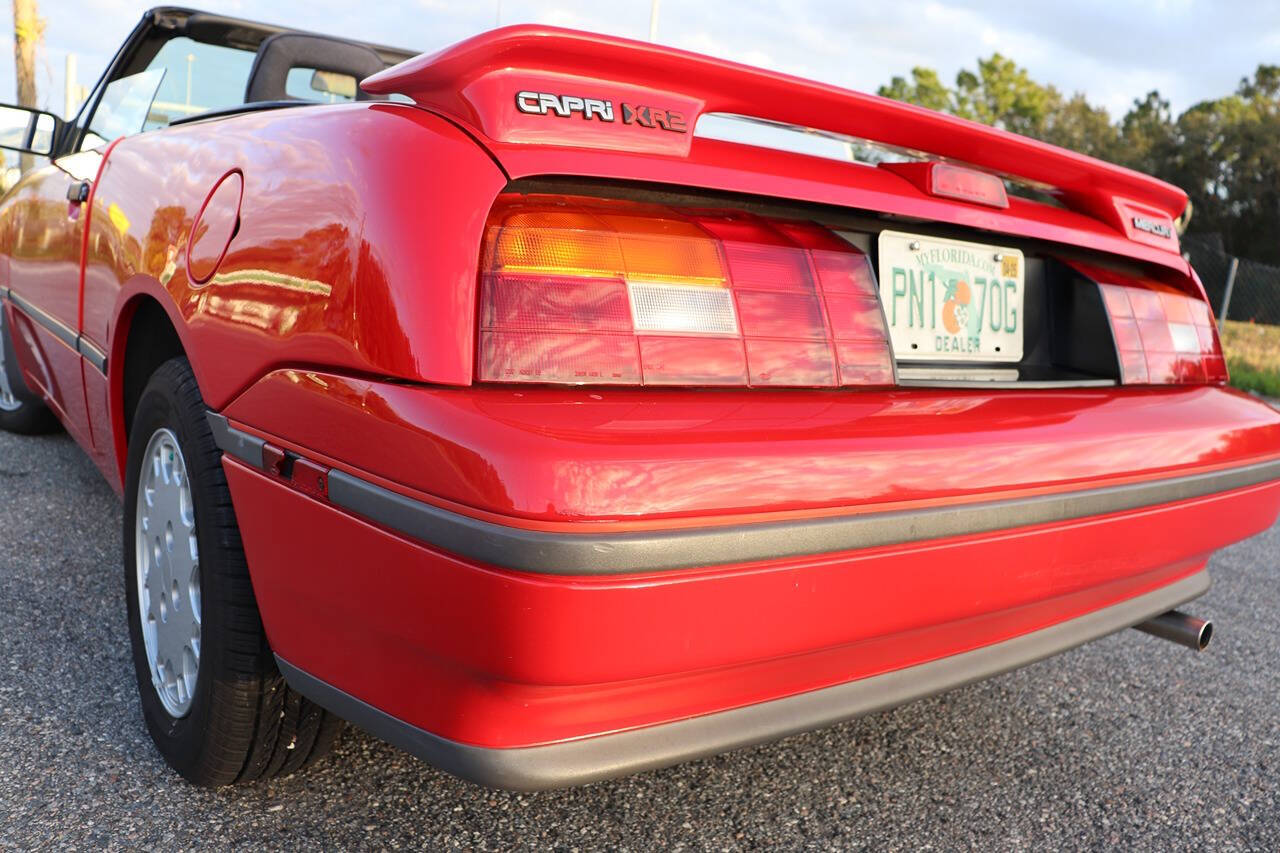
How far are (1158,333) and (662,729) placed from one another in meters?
1.48

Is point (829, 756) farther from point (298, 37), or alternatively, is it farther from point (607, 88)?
point (298, 37)

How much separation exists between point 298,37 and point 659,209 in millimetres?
1643

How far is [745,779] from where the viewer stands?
2129 mm

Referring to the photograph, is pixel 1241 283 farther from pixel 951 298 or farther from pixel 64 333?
pixel 64 333

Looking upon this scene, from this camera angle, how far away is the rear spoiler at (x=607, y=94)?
4.74 feet

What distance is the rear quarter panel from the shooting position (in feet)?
4.54

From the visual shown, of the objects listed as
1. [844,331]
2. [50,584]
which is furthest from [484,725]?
[50,584]

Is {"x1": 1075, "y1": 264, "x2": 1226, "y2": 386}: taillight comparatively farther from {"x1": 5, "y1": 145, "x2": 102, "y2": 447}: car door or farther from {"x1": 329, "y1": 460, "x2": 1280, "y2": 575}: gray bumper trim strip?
{"x1": 5, "y1": 145, "x2": 102, "y2": 447}: car door

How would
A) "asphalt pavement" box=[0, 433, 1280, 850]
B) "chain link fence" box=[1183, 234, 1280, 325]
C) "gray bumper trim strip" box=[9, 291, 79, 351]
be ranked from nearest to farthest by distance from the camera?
"asphalt pavement" box=[0, 433, 1280, 850]
"gray bumper trim strip" box=[9, 291, 79, 351]
"chain link fence" box=[1183, 234, 1280, 325]

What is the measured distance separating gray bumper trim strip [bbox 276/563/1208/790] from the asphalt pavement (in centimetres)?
38

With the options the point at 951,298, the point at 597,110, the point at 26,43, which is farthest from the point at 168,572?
the point at 26,43

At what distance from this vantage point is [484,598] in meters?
1.27

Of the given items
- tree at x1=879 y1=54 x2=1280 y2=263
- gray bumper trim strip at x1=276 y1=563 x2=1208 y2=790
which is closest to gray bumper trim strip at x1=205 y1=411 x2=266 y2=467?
gray bumper trim strip at x1=276 y1=563 x2=1208 y2=790

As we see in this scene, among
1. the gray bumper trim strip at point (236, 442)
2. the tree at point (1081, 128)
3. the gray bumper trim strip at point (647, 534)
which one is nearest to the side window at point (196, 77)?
the gray bumper trim strip at point (236, 442)
